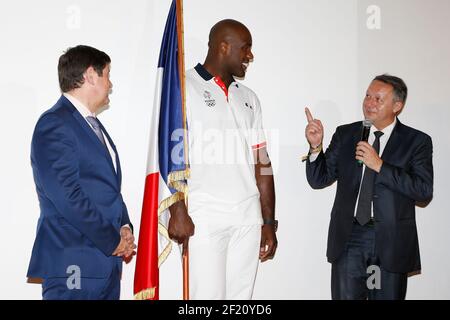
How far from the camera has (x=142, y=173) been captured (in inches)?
147

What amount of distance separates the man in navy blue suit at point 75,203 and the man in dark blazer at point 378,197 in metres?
1.30

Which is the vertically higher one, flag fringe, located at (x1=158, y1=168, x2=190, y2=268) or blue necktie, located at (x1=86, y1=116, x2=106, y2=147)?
blue necktie, located at (x1=86, y1=116, x2=106, y2=147)

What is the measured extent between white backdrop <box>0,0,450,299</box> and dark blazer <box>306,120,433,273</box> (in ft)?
2.07

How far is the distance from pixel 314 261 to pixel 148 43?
1932 mm

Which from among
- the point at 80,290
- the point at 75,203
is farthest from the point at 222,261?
the point at 75,203

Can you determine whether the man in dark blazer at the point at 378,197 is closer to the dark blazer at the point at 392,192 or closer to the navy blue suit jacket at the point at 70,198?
the dark blazer at the point at 392,192

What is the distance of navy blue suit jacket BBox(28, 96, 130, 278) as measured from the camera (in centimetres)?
251

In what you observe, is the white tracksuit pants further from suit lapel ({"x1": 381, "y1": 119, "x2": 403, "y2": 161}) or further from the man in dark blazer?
suit lapel ({"x1": 381, "y1": 119, "x2": 403, "y2": 161})

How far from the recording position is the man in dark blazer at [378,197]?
317 centimetres

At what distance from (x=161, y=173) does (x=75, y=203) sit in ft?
2.27

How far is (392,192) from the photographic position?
3246mm

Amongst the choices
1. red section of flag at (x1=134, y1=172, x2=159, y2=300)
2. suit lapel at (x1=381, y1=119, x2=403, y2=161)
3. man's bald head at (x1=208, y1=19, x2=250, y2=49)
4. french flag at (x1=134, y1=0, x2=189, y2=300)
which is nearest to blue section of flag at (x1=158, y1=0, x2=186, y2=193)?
french flag at (x1=134, y1=0, x2=189, y2=300)

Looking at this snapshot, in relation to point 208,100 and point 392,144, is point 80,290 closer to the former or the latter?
point 208,100
